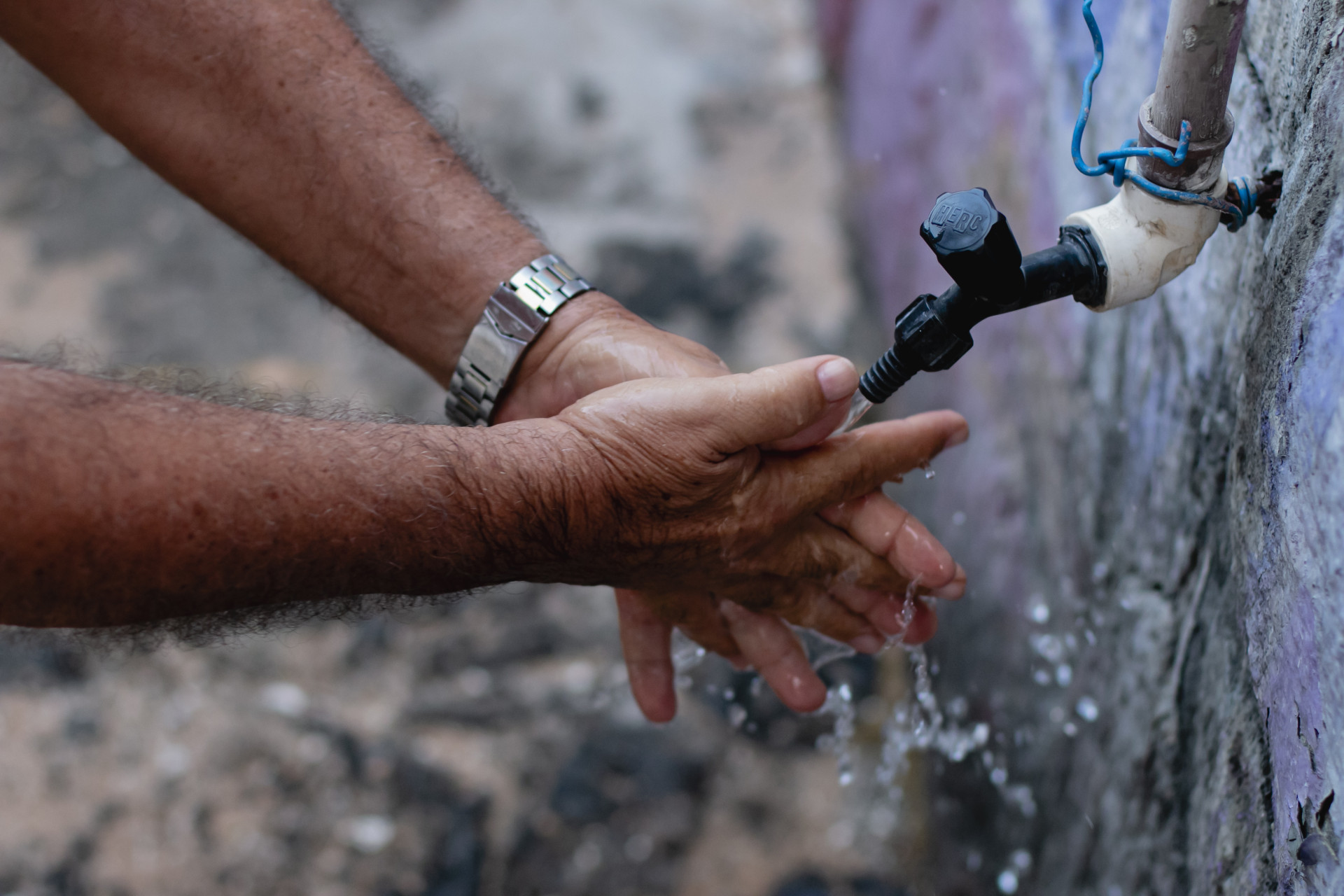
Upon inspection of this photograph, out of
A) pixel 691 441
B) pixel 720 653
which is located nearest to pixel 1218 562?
pixel 691 441

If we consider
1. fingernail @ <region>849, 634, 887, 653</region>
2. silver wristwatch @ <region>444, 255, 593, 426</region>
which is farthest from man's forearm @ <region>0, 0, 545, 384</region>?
fingernail @ <region>849, 634, 887, 653</region>

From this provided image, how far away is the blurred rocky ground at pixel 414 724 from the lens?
1979 mm

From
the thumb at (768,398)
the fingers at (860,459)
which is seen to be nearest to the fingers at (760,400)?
the thumb at (768,398)

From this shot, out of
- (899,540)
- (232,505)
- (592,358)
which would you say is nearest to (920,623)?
(899,540)

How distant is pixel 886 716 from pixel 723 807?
460 mm

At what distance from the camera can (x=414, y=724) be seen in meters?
2.18

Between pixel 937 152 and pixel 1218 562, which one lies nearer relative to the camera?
pixel 1218 562

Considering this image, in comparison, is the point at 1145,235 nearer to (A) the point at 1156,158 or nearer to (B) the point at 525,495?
(A) the point at 1156,158

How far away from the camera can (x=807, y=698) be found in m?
1.58

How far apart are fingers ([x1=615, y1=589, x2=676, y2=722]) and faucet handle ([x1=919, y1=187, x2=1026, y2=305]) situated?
0.86m

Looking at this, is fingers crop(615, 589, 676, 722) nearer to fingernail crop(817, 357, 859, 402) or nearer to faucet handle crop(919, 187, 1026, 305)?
fingernail crop(817, 357, 859, 402)

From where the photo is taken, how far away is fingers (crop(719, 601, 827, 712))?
157 centimetres

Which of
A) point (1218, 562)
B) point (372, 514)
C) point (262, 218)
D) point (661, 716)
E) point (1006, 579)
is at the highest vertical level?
point (1218, 562)

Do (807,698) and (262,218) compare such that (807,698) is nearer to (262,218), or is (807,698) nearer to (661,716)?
(661,716)
